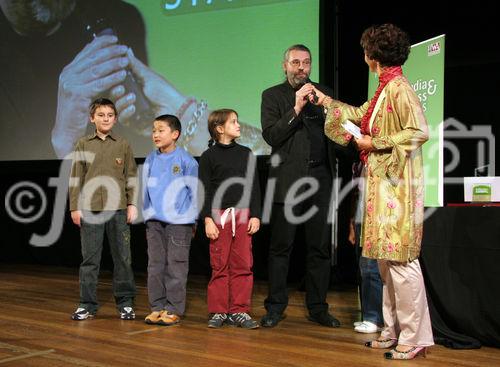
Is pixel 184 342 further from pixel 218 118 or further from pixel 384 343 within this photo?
pixel 218 118

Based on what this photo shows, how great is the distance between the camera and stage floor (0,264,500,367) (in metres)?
2.64

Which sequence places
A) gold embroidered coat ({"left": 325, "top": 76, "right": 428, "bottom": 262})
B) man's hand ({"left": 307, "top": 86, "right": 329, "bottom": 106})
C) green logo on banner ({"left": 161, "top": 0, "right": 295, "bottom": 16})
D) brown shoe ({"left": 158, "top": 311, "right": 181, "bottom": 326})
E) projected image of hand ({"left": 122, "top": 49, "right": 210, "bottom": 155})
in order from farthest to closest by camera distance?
1. projected image of hand ({"left": 122, "top": 49, "right": 210, "bottom": 155})
2. green logo on banner ({"left": 161, "top": 0, "right": 295, "bottom": 16})
3. brown shoe ({"left": 158, "top": 311, "right": 181, "bottom": 326})
4. man's hand ({"left": 307, "top": 86, "right": 329, "bottom": 106})
5. gold embroidered coat ({"left": 325, "top": 76, "right": 428, "bottom": 262})

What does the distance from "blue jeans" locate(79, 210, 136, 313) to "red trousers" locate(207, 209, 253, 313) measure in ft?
1.96

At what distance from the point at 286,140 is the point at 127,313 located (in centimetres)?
133

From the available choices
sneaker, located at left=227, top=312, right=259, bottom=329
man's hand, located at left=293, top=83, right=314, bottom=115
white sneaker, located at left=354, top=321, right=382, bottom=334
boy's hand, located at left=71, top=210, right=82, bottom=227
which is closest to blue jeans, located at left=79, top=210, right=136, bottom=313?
boy's hand, located at left=71, top=210, right=82, bottom=227

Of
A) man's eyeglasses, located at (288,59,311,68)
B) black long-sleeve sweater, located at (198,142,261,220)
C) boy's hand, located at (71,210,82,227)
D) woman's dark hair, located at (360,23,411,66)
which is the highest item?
man's eyeglasses, located at (288,59,311,68)

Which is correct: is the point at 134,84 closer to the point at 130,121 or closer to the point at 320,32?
the point at 130,121

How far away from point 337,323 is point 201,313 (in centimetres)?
88

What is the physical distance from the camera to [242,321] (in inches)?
131

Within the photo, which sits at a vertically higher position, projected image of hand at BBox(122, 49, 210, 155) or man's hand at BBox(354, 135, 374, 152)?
projected image of hand at BBox(122, 49, 210, 155)

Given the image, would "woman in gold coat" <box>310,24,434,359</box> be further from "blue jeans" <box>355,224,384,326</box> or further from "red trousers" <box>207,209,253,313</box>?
"red trousers" <box>207,209,253,313</box>

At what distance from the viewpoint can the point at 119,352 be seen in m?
2.80

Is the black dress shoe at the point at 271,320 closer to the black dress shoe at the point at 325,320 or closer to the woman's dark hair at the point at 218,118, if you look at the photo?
the black dress shoe at the point at 325,320

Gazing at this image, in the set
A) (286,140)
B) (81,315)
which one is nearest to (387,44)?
(286,140)
